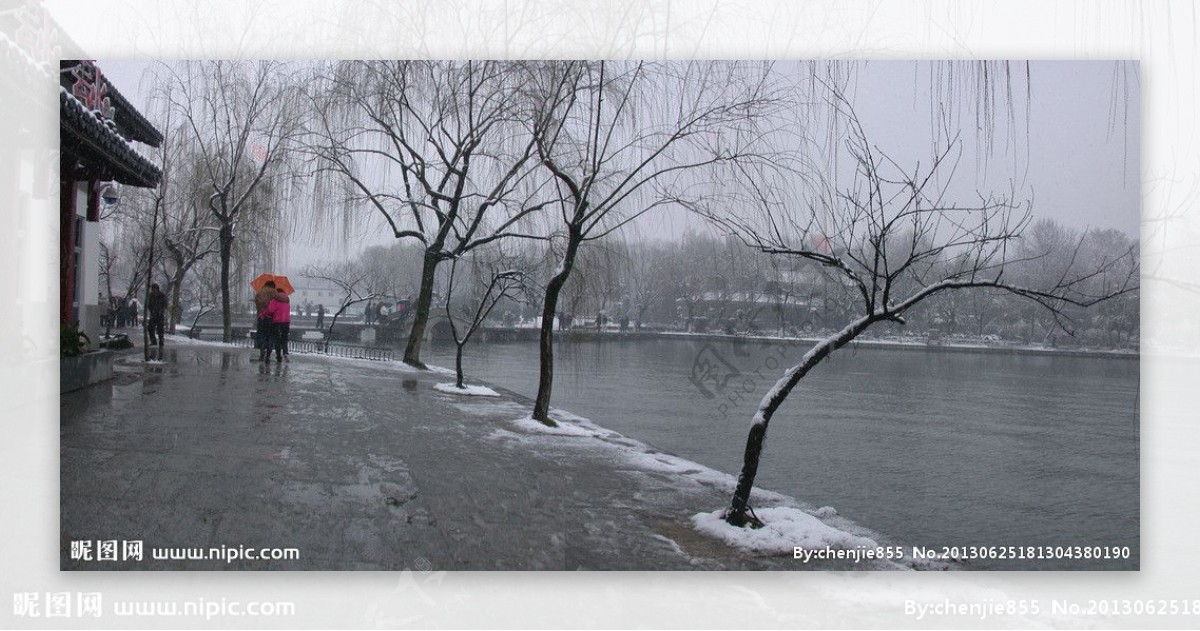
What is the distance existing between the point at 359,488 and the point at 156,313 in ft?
26.2

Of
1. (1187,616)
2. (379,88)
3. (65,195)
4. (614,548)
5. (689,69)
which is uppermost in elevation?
(379,88)

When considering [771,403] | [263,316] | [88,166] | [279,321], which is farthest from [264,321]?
[771,403]

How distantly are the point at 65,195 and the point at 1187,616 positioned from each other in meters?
9.59

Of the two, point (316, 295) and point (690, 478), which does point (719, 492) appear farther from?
point (316, 295)

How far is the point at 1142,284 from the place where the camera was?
461cm

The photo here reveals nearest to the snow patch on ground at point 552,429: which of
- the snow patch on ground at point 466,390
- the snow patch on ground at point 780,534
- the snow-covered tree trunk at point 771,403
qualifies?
the snow patch on ground at point 466,390

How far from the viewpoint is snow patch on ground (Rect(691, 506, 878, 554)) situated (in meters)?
4.27

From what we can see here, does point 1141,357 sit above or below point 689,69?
below

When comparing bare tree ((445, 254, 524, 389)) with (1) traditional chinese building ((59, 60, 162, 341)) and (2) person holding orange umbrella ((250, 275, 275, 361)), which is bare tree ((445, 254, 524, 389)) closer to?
(2) person holding orange umbrella ((250, 275, 275, 361))

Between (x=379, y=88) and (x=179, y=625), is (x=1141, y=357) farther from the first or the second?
(x=379, y=88)

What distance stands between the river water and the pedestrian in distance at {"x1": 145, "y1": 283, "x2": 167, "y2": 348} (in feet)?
15.7

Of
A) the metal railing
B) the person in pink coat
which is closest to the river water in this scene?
the metal railing

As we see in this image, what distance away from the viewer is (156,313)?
11297mm

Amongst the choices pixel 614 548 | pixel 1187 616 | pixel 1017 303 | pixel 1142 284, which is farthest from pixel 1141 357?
A: pixel 614 548
